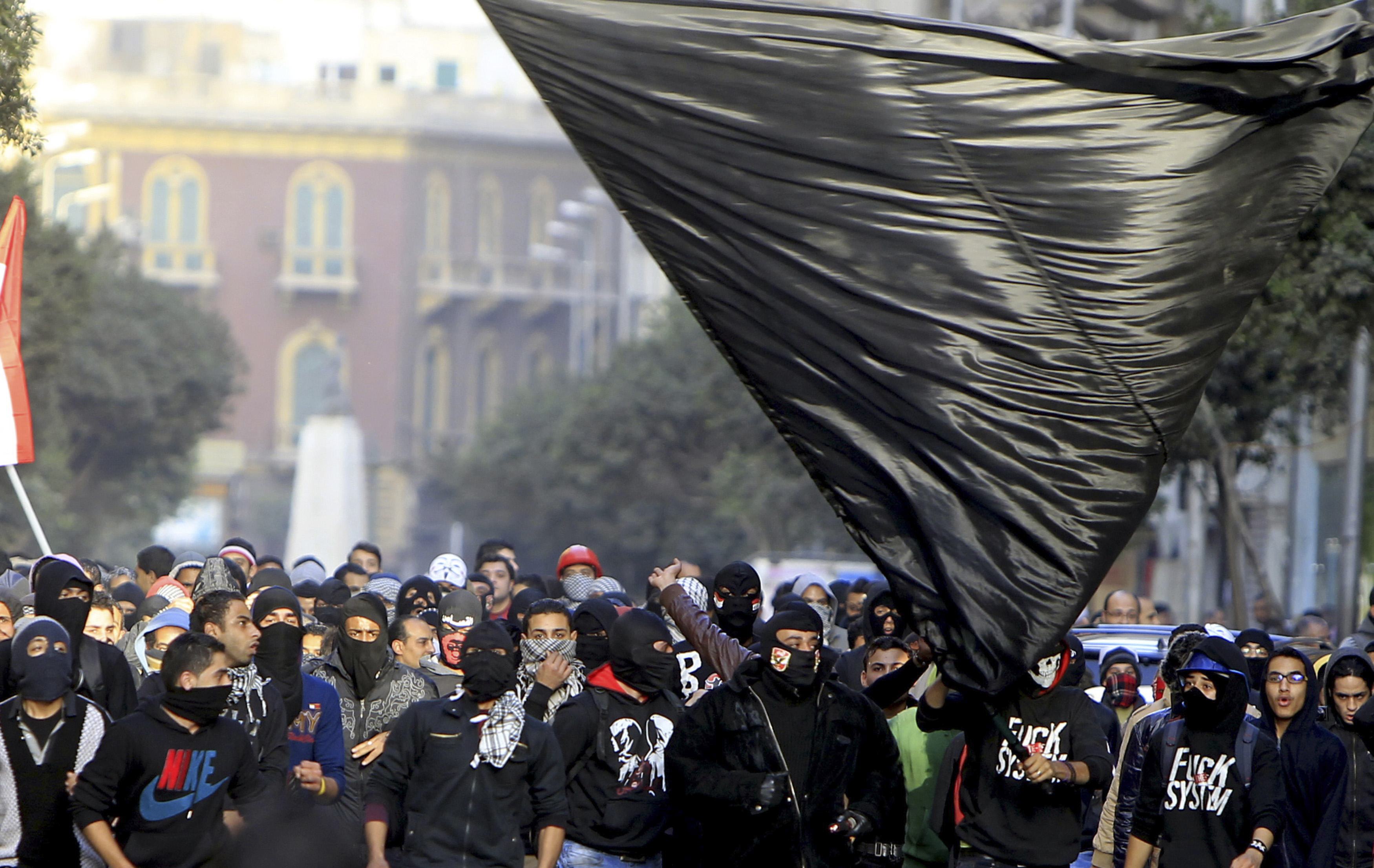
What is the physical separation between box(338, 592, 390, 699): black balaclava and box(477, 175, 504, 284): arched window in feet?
251

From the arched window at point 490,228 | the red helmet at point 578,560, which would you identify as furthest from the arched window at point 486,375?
the red helmet at point 578,560

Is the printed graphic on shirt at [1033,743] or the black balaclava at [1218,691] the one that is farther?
the black balaclava at [1218,691]

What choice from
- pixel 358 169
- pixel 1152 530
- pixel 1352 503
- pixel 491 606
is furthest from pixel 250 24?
pixel 491 606

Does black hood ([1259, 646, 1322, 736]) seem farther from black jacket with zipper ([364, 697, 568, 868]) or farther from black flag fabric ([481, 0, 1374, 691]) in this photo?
black jacket with zipper ([364, 697, 568, 868])

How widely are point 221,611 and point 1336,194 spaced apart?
1066cm

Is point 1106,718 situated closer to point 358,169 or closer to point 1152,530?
point 1152,530

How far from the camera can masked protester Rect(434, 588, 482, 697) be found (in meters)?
9.59

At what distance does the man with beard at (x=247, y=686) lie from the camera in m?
7.12

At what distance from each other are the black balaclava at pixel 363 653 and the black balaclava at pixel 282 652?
0.54 m

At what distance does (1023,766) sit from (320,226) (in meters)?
78.2

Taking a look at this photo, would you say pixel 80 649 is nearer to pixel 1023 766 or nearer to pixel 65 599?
pixel 65 599

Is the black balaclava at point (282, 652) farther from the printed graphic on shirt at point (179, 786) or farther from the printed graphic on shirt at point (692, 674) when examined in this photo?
the printed graphic on shirt at point (692, 674)

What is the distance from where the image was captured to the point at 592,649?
8539 millimetres

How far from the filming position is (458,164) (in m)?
85.1
